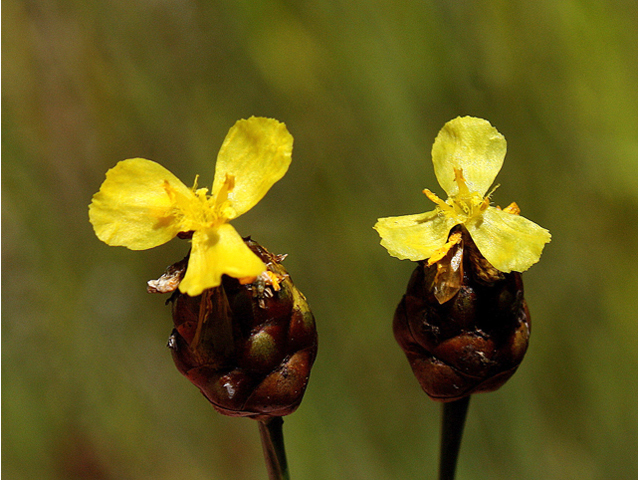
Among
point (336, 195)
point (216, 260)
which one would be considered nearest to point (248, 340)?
point (216, 260)

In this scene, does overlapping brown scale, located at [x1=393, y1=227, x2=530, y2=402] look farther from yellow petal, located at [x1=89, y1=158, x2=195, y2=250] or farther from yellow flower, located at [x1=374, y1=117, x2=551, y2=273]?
yellow petal, located at [x1=89, y1=158, x2=195, y2=250]

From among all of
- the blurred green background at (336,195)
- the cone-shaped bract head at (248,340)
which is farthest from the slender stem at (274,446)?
the blurred green background at (336,195)

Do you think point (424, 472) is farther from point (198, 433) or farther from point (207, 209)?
point (207, 209)

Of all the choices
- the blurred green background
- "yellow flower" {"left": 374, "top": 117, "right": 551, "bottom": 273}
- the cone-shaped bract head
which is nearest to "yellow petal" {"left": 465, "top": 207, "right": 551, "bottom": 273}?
"yellow flower" {"left": 374, "top": 117, "right": 551, "bottom": 273}

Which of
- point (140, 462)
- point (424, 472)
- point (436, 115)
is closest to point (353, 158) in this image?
point (436, 115)

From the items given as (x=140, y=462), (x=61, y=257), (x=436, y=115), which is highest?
(x=436, y=115)

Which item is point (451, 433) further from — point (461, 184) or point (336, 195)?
point (336, 195)
